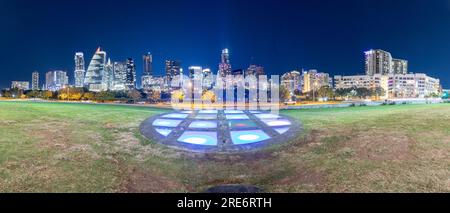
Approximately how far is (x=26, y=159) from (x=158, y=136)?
458 centimetres

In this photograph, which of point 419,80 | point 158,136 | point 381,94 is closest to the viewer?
point 158,136

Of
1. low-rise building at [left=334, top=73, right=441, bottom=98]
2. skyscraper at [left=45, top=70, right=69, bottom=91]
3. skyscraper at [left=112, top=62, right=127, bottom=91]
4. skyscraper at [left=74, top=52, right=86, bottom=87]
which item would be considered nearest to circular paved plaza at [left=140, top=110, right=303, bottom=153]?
skyscraper at [left=74, top=52, right=86, bottom=87]

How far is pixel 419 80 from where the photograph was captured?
35.8m

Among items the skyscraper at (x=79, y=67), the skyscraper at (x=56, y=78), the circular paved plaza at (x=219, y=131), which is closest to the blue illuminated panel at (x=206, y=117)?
the circular paved plaza at (x=219, y=131)

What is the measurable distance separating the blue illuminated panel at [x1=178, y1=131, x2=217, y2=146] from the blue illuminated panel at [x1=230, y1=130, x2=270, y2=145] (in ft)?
2.70

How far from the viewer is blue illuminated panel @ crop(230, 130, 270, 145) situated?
1200 centimetres

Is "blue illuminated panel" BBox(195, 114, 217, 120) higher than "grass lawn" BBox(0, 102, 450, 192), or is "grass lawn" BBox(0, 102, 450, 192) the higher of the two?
"blue illuminated panel" BBox(195, 114, 217, 120)

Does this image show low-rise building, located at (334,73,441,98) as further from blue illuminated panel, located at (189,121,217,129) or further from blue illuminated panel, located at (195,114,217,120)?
blue illuminated panel, located at (189,121,217,129)

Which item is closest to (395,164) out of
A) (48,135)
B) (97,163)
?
(97,163)

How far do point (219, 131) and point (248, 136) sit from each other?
4.74 ft

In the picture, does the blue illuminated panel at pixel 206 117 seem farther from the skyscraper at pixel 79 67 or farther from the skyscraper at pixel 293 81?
the skyscraper at pixel 293 81
